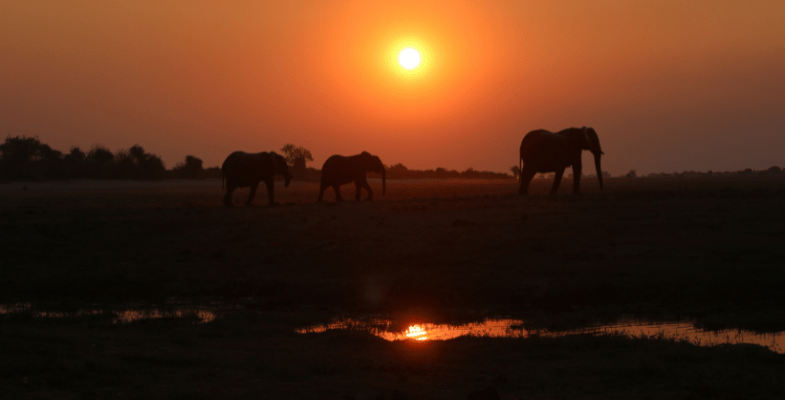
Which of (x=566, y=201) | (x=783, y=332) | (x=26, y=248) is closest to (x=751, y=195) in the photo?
(x=566, y=201)

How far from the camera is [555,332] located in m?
9.01

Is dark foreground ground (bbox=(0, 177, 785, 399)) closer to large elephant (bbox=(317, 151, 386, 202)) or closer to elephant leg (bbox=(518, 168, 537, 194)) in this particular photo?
elephant leg (bbox=(518, 168, 537, 194))

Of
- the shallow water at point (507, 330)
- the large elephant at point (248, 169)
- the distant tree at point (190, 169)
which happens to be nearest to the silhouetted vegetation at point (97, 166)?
the distant tree at point (190, 169)

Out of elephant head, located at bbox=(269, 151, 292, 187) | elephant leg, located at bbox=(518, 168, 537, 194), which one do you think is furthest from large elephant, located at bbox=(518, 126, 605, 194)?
elephant head, located at bbox=(269, 151, 292, 187)

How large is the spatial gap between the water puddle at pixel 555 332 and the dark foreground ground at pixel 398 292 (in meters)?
0.36

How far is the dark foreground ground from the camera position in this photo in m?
6.53

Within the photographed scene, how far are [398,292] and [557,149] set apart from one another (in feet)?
50.6

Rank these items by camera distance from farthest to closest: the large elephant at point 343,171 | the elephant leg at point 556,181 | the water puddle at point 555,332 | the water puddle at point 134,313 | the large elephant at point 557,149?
1. the large elephant at point 343,171
2. the elephant leg at point 556,181
3. the large elephant at point 557,149
4. the water puddle at point 134,313
5. the water puddle at point 555,332

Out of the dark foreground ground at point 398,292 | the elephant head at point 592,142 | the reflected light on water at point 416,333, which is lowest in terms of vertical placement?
the reflected light on water at point 416,333

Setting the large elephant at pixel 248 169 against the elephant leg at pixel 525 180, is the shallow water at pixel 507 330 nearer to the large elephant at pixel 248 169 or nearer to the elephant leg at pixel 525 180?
the large elephant at pixel 248 169

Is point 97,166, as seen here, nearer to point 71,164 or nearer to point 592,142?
point 71,164

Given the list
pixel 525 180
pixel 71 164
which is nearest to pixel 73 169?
pixel 71 164

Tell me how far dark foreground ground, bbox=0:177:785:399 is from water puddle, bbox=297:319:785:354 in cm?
36

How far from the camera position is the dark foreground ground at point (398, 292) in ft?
21.4
